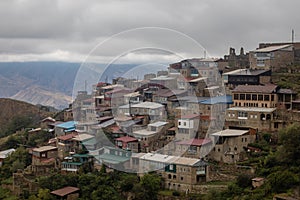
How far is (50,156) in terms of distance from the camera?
72.7 feet

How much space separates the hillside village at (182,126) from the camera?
58.8 ft

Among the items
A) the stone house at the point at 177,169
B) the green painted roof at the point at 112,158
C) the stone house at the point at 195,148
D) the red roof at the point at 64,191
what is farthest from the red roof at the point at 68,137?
the stone house at the point at 195,148

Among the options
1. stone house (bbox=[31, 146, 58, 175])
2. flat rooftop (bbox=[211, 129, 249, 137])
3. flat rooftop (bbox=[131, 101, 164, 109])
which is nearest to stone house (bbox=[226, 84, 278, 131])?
flat rooftop (bbox=[211, 129, 249, 137])

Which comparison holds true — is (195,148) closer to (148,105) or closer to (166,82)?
(148,105)

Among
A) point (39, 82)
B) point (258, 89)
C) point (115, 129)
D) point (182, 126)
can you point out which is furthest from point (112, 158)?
point (39, 82)

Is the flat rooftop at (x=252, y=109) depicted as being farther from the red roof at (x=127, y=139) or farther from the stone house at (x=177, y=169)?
the red roof at (x=127, y=139)

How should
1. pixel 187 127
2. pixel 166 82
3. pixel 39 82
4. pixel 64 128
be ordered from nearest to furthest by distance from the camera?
1. pixel 187 127
2. pixel 64 128
3. pixel 166 82
4. pixel 39 82

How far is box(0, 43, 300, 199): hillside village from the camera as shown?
1792cm

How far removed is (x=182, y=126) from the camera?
2003 cm

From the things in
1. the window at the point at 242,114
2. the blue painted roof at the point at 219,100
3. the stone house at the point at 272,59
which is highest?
the stone house at the point at 272,59

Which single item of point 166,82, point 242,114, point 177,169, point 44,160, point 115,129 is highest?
point 166,82

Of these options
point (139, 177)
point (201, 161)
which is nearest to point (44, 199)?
point (139, 177)

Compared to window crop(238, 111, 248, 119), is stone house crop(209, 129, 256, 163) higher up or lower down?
lower down

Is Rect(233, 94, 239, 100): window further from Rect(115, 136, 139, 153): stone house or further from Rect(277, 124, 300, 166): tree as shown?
Rect(277, 124, 300, 166): tree
